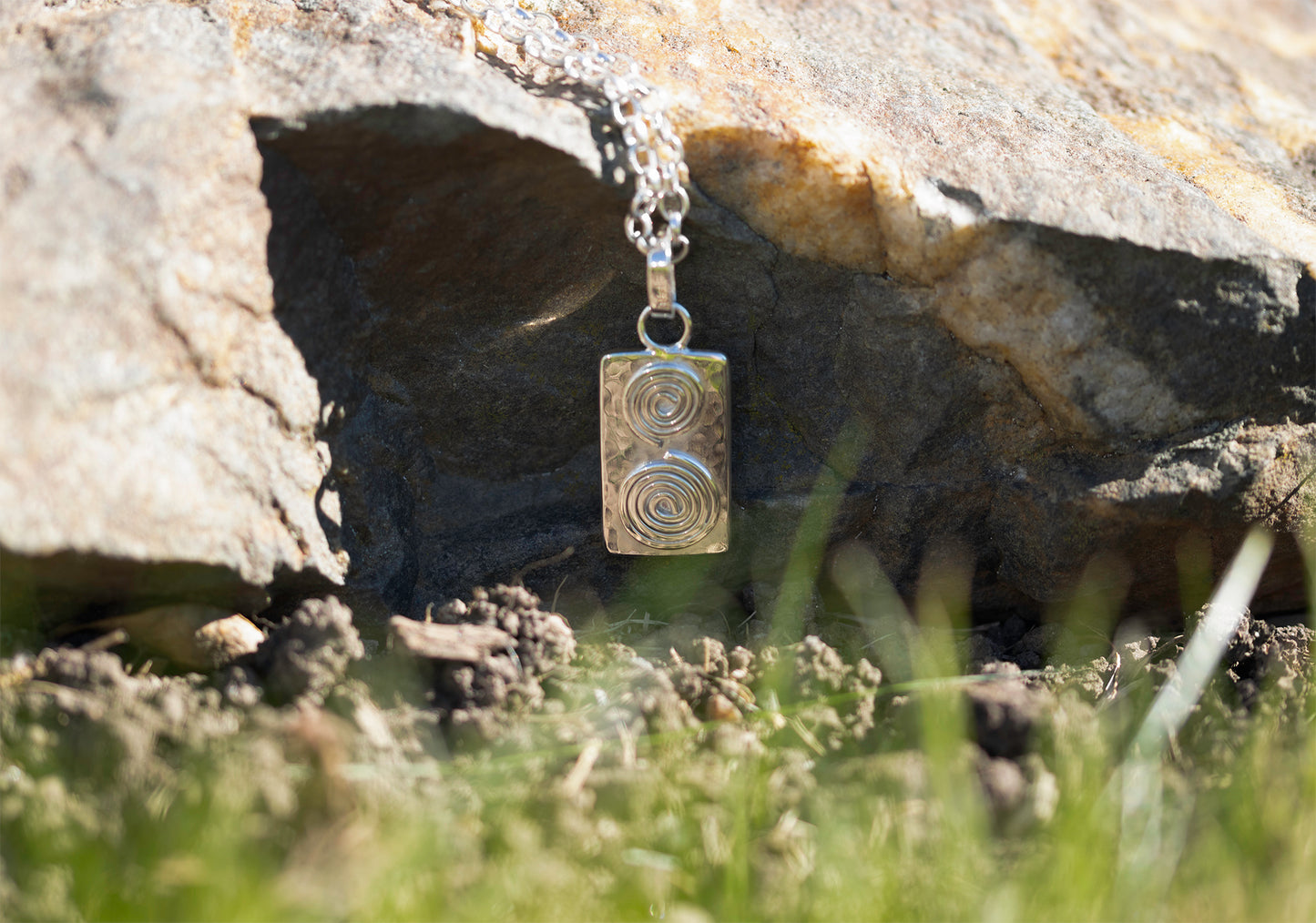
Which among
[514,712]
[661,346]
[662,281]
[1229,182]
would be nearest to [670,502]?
[661,346]

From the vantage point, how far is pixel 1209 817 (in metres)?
1.54

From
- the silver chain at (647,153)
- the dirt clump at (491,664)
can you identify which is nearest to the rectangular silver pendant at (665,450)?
the silver chain at (647,153)

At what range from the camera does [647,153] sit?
1928 mm

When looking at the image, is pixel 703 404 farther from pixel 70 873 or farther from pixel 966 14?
pixel 966 14

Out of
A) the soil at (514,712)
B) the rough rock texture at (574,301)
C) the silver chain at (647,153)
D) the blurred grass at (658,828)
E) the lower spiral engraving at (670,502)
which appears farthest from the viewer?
the lower spiral engraving at (670,502)

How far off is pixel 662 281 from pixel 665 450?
0.34m

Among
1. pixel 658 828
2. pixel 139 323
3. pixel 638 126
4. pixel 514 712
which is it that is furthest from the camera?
pixel 638 126

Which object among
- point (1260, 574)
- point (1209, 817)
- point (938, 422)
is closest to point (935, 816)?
point (1209, 817)

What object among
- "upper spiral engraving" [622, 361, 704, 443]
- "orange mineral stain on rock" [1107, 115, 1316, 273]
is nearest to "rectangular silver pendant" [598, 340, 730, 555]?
"upper spiral engraving" [622, 361, 704, 443]

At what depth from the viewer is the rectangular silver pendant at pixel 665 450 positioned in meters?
2.03

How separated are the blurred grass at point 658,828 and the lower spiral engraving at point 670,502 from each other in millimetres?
469

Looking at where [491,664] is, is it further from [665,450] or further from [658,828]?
[665,450]

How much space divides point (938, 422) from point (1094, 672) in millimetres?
579

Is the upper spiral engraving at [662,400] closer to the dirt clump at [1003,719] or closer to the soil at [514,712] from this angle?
the soil at [514,712]
